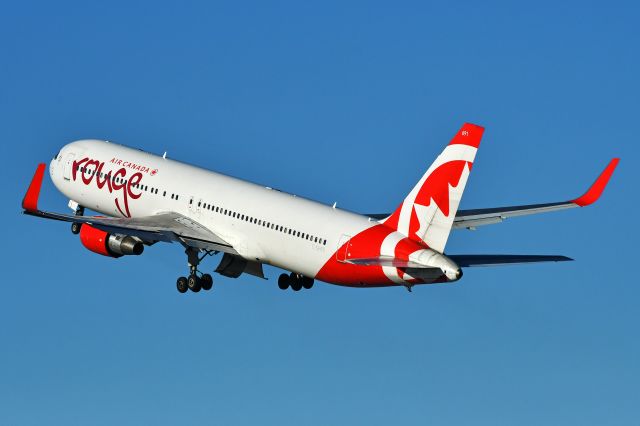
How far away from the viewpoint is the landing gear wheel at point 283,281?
100m

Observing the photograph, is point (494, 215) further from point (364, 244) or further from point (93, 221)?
point (93, 221)

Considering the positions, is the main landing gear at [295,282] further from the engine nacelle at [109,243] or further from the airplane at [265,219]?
the engine nacelle at [109,243]

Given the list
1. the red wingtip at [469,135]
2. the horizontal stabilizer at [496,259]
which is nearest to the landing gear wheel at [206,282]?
the horizontal stabilizer at [496,259]

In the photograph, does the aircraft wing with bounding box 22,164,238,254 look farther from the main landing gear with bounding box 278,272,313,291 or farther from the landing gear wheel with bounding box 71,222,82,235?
the landing gear wheel with bounding box 71,222,82,235

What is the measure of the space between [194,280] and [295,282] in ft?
19.5

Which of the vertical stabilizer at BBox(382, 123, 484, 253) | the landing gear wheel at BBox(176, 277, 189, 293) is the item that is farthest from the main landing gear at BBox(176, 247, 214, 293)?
the vertical stabilizer at BBox(382, 123, 484, 253)

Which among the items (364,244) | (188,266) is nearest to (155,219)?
(188,266)

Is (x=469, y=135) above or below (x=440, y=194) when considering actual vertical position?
above

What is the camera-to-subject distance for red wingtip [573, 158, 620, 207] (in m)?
95.5

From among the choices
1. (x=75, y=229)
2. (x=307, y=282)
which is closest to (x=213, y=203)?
(x=307, y=282)

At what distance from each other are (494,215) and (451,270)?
12137 mm

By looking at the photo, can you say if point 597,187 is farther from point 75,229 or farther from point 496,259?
point 75,229

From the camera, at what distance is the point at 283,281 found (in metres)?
100

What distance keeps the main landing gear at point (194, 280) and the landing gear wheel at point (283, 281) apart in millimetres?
4401
